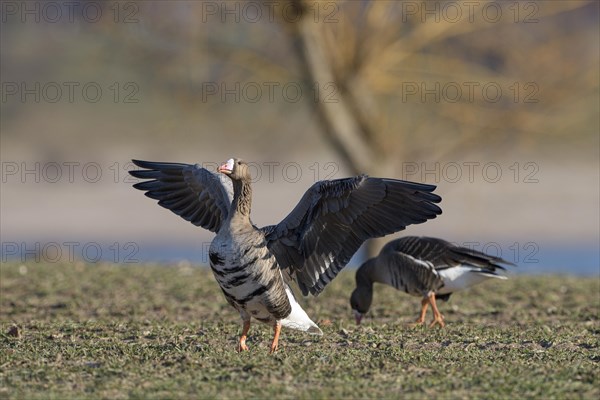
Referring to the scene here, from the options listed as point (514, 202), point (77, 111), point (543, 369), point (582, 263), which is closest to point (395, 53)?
point (543, 369)

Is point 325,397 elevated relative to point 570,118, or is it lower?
lower

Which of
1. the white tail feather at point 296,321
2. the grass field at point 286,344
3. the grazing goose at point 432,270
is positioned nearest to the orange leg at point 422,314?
the grazing goose at point 432,270

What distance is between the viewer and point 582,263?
27.6m

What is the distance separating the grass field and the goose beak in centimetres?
151

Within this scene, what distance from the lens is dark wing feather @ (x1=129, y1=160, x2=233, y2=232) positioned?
9.25 meters

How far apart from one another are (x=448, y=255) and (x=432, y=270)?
0.83 ft

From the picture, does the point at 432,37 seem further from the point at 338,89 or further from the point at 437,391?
the point at 437,391

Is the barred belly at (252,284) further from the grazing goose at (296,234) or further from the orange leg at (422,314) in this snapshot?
the orange leg at (422,314)

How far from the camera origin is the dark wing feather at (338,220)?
8430mm

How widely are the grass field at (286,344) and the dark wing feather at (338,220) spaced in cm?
74

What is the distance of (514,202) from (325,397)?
1330 inches

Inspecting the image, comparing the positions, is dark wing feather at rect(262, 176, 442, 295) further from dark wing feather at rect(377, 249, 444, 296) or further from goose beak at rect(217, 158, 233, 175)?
dark wing feather at rect(377, 249, 444, 296)

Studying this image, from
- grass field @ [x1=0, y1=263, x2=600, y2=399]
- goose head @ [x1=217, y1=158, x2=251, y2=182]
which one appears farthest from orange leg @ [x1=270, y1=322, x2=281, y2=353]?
goose head @ [x1=217, y1=158, x2=251, y2=182]

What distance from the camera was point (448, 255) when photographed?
35.6 feet
